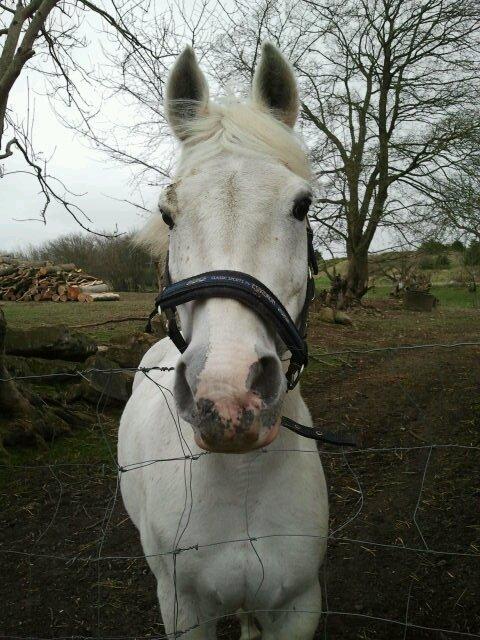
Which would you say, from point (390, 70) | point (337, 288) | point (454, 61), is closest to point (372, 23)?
point (390, 70)

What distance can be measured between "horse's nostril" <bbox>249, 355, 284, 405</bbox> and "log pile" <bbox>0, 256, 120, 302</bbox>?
1808 centimetres

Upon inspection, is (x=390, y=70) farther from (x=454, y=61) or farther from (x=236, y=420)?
(x=236, y=420)

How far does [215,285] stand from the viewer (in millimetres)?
1323

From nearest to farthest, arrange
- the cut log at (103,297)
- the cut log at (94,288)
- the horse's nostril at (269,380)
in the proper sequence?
1. the horse's nostril at (269,380)
2. the cut log at (103,297)
3. the cut log at (94,288)

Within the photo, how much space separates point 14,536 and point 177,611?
8.01 feet

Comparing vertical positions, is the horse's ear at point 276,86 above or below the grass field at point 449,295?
above

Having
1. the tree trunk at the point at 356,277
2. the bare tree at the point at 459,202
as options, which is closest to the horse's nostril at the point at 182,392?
the bare tree at the point at 459,202

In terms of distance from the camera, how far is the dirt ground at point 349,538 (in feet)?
8.93

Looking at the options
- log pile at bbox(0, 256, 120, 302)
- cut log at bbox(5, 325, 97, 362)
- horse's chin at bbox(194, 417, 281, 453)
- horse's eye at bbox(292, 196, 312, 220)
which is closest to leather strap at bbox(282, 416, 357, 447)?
horse's chin at bbox(194, 417, 281, 453)

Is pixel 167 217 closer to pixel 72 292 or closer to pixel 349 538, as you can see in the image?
pixel 349 538

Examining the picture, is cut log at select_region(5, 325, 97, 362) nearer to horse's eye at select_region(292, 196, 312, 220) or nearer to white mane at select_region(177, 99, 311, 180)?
white mane at select_region(177, 99, 311, 180)

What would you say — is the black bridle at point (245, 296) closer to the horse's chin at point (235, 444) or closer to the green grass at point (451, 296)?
the horse's chin at point (235, 444)

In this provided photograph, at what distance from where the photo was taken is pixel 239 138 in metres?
1.81

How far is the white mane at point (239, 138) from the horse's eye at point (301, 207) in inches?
8.9
